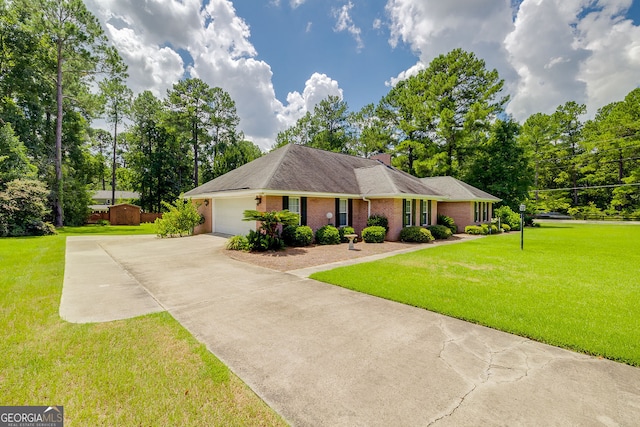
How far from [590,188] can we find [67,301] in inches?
2350

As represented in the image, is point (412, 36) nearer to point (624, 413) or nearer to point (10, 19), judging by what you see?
point (624, 413)

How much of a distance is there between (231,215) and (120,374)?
14.7m

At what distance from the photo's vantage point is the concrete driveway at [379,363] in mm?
2738

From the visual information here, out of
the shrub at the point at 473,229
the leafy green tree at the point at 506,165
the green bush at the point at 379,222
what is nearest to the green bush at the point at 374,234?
the green bush at the point at 379,222

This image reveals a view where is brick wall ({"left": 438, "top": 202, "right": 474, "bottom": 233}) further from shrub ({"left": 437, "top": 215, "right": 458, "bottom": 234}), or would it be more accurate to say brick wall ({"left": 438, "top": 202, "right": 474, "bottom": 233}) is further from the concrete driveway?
the concrete driveway

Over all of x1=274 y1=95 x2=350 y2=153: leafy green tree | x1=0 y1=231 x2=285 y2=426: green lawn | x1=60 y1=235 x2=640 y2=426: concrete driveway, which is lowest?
x1=60 y1=235 x2=640 y2=426: concrete driveway

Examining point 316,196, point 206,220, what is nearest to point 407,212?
point 316,196

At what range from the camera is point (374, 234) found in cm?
1538

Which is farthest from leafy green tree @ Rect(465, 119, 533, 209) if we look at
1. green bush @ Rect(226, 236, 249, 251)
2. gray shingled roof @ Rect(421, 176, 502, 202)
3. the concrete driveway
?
the concrete driveway

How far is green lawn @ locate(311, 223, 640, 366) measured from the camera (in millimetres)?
4434

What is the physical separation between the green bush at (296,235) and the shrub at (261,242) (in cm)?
89

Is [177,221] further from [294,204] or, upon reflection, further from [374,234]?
[374,234]

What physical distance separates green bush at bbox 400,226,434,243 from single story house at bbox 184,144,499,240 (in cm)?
43

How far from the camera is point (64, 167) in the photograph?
2805 centimetres
